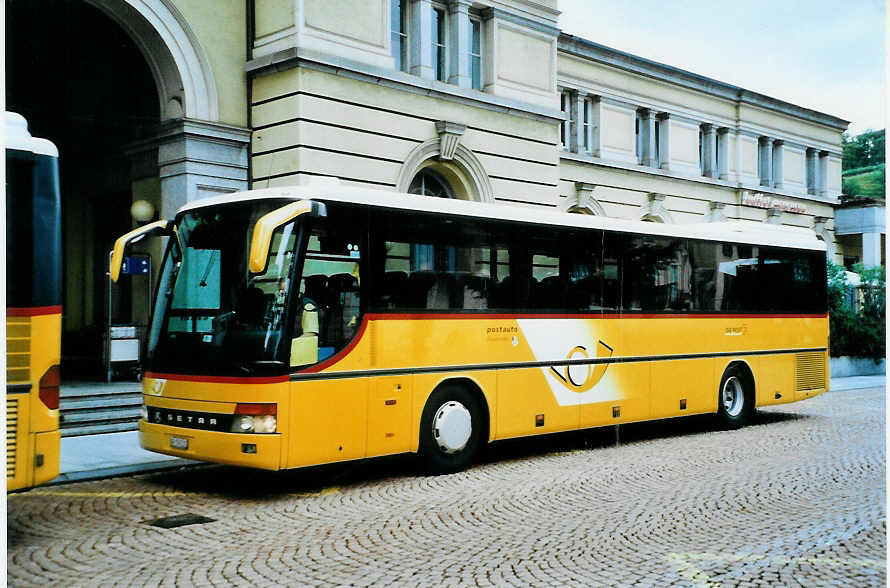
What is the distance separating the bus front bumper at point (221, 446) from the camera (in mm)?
9078

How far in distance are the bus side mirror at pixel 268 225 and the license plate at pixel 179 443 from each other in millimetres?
2092

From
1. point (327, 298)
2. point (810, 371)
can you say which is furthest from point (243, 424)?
point (810, 371)

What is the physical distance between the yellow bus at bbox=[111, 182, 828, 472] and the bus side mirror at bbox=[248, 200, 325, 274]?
20 millimetres

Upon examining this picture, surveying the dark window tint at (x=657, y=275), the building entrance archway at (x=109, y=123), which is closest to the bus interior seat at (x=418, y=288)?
the dark window tint at (x=657, y=275)

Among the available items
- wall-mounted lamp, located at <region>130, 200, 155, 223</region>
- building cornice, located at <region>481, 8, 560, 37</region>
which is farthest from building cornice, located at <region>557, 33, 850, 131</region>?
wall-mounted lamp, located at <region>130, 200, 155, 223</region>

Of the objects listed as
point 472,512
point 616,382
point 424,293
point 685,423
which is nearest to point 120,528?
point 472,512

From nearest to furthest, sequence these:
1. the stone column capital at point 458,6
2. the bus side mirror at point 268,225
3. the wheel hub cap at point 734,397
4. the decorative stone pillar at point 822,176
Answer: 1. the bus side mirror at point 268,225
2. the wheel hub cap at point 734,397
3. the stone column capital at point 458,6
4. the decorative stone pillar at point 822,176

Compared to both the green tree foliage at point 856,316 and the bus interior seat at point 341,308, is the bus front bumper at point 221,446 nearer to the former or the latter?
the bus interior seat at point 341,308

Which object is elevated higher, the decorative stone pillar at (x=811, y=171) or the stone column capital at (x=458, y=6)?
the stone column capital at (x=458, y=6)

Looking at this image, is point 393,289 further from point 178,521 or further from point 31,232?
point 31,232

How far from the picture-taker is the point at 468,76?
68.1ft

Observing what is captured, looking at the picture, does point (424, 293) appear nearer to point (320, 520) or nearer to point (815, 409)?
point (320, 520)

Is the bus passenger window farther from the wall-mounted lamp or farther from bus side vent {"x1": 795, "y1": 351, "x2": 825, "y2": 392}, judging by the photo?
bus side vent {"x1": 795, "y1": 351, "x2": 825, "y2": 392}

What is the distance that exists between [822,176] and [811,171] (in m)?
0.65
